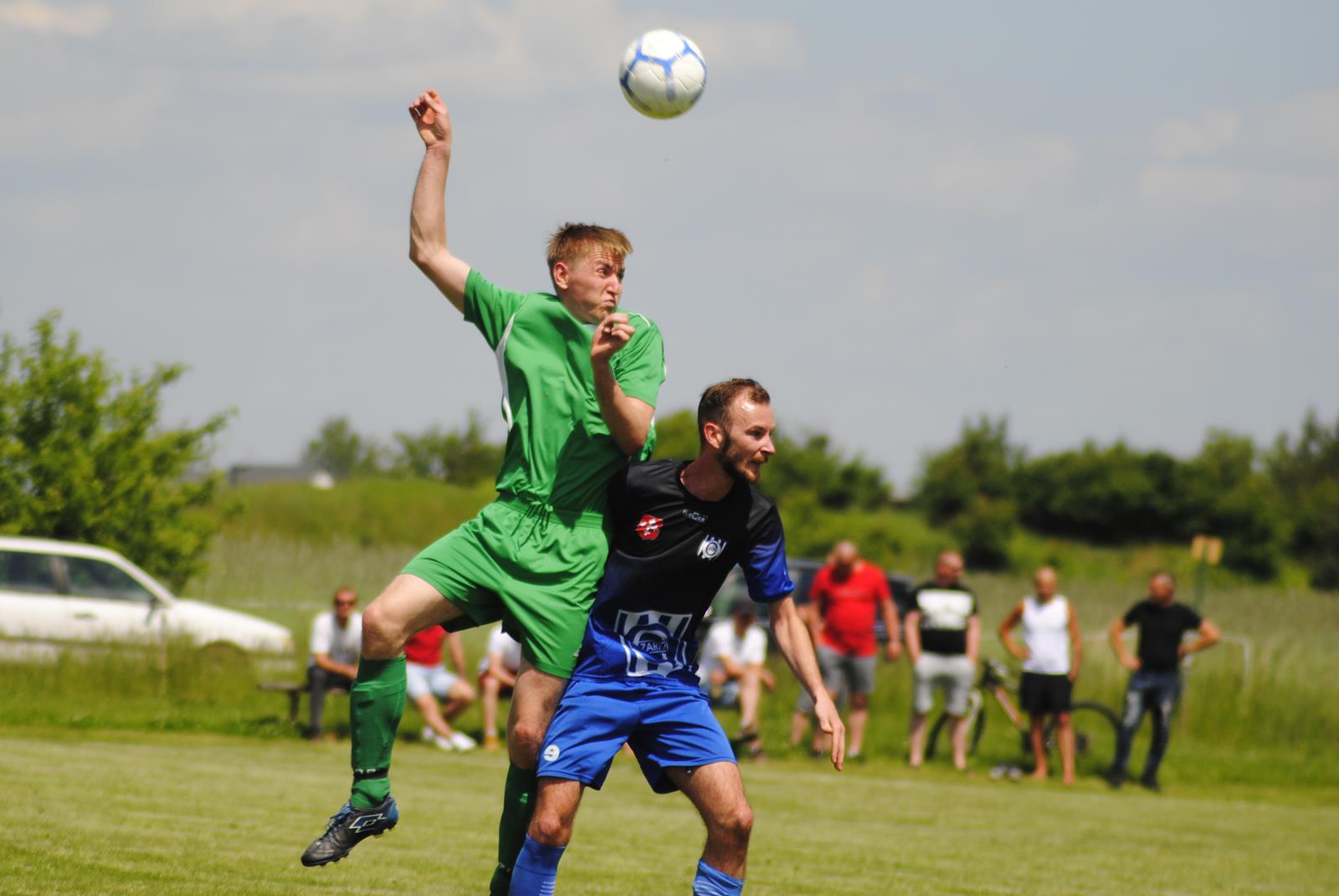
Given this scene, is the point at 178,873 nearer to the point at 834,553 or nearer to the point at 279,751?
the point at 279,751

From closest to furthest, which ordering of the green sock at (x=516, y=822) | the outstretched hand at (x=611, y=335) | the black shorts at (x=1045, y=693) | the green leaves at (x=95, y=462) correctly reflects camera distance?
the outstretched hand at (x=611, y=335), the green sock at (x=516, y=822), the black shorts at (x=1045, y=693), the green leaves at (x=95, y=462)

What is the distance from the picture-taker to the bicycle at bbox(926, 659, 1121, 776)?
51.2 ft

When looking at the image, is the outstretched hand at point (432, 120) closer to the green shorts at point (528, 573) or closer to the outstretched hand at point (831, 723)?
the green shorts at point (528, 573)

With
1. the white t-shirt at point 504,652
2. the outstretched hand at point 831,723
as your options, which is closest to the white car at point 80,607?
the white t-shirt at point 504,652

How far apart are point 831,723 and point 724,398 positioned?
3.69ft

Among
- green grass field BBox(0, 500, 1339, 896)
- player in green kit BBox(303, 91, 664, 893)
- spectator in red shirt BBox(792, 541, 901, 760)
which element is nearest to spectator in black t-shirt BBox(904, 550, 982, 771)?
spectator in red shirt BBox(792, 541, 901, 760)

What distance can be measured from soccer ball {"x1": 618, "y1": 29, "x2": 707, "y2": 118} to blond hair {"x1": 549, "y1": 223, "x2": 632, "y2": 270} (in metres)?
0.64

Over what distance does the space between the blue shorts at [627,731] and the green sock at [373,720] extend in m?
0.59

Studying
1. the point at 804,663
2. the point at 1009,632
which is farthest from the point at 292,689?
the point at 804,663

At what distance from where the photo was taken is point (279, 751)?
530 inches

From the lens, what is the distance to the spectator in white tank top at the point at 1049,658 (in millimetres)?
14766

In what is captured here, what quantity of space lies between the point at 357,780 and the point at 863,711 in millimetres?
10575

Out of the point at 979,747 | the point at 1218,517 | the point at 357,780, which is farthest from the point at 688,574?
the point at 1218,517

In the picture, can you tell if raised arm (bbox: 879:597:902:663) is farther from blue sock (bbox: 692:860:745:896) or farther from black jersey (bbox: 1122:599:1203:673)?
blue sock (bbox: 692:860:745:896)
